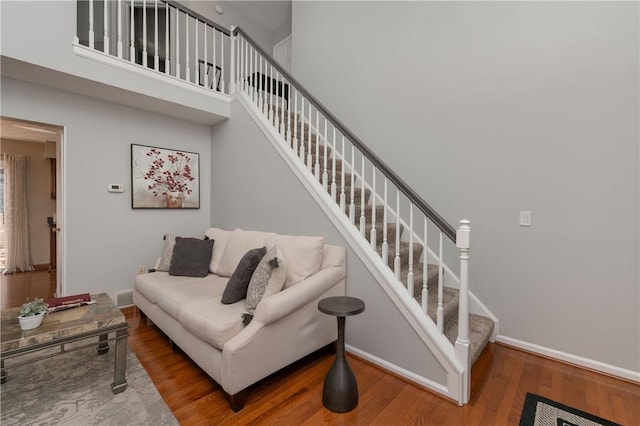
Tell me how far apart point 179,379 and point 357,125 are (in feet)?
10.1

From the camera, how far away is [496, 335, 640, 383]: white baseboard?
6.68 feet

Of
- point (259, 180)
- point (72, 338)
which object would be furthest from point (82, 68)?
point (72, 338)

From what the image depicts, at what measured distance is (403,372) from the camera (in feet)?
6.66

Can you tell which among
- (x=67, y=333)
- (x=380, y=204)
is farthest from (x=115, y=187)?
(x=380, y=204)

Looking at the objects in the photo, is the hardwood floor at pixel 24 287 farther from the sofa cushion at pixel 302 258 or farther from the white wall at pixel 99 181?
the sofa cushion at pixel 302 258

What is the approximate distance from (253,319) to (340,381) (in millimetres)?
644

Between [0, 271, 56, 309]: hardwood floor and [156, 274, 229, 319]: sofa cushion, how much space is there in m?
2.45

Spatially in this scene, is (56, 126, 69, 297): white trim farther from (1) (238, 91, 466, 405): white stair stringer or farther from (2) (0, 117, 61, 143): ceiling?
(1) (238, 91, 466, 405): white stair stringer

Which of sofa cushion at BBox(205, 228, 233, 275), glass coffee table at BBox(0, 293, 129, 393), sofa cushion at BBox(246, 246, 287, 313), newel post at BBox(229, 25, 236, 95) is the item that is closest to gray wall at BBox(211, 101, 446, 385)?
newel post at BBox(229, 25, 236, 95)

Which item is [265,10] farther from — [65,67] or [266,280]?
[266,280]

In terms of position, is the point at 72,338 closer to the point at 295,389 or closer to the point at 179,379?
the point at 179,379

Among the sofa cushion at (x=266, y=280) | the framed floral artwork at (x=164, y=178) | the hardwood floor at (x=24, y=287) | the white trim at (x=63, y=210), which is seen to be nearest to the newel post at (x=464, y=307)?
the sofa cushion at (x=266, y=280)

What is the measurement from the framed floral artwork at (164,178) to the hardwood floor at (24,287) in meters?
1.81

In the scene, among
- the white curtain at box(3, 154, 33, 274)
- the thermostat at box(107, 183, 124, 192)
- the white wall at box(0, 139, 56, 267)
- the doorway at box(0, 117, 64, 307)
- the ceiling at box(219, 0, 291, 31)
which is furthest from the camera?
the white wall at box(0, 139, 56, 267)
